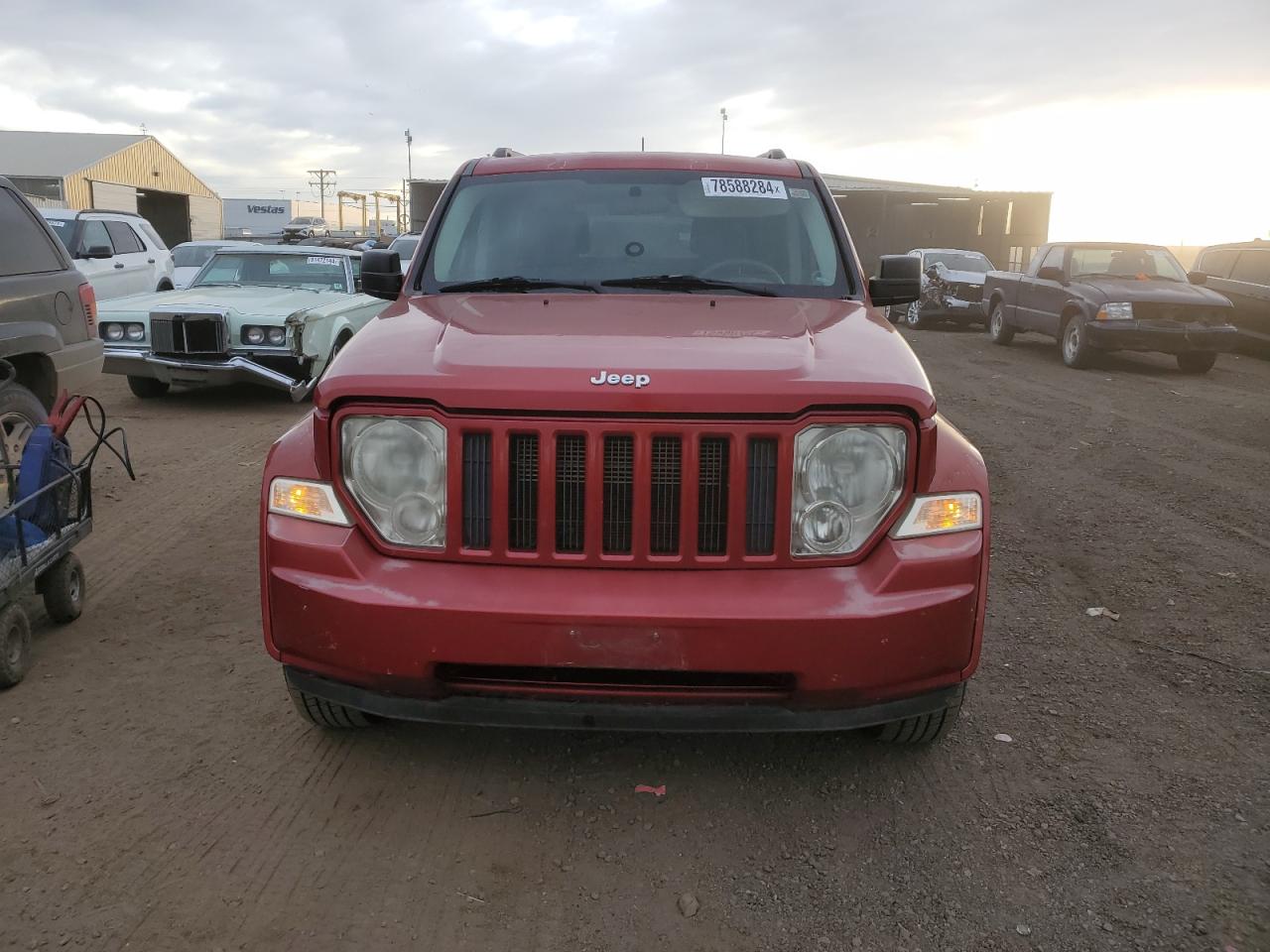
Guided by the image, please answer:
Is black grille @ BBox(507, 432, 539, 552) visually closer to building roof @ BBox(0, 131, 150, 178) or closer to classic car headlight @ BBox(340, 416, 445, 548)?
classic car headlight @ BBox(340, 416, 445, 548)

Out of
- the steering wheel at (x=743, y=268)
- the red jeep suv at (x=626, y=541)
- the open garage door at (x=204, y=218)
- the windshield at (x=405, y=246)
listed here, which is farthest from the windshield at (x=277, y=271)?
the open garage door at (x=204, y=218)

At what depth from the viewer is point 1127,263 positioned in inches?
537

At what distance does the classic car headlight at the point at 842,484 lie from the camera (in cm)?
260

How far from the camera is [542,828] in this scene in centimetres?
277

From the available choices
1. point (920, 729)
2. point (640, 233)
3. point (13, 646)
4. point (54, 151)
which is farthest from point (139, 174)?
point (920, 729)

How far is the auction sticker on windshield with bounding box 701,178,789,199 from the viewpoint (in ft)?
13.2

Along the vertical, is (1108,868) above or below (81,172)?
below

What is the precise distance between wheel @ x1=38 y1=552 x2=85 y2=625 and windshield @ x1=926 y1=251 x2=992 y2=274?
18.0m

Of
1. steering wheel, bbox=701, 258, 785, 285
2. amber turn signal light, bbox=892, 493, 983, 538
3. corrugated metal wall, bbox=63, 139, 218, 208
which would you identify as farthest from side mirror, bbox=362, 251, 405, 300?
corrugated metal wall, bbox=63, 139, 218, 208

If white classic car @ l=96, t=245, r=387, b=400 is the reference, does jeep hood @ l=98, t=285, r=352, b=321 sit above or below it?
above

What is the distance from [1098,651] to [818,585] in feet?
6.98

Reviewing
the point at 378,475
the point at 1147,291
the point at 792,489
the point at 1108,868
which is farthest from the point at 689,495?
the point at 1147,291

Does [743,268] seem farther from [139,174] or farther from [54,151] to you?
[139,174]

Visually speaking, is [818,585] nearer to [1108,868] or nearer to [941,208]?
[1108,868]
